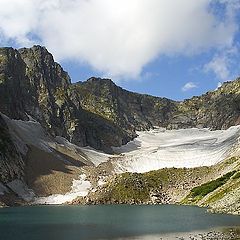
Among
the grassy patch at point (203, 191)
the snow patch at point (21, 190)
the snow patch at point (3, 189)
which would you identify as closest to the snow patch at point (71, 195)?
the snow patch at point (21, 190)

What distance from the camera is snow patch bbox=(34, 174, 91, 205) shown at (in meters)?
165

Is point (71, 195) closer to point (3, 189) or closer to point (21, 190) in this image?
point (21, 190)

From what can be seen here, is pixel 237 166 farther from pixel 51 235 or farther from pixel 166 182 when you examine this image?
pixel 51 235

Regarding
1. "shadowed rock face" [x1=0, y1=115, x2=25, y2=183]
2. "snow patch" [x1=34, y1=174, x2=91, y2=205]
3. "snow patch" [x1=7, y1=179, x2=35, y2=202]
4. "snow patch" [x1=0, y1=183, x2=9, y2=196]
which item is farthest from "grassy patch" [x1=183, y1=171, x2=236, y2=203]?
"shadowed rock face" [x1=0, y1=115, x2=25, y2=183]

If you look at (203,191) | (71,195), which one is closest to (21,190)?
(71,195)

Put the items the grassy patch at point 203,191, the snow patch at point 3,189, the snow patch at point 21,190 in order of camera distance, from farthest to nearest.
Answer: the snow patch at point 21,190
the snow patch at point 3,189
the grassy patch at point 203,191

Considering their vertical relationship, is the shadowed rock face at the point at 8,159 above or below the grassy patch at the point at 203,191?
above

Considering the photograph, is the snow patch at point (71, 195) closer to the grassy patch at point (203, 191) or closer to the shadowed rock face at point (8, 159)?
the shadowed rock face at point (8, 159)

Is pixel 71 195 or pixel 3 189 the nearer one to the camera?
pixel 3 189

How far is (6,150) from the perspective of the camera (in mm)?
183625

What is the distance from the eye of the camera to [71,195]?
171 metres

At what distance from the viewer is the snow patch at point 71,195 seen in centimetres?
16475

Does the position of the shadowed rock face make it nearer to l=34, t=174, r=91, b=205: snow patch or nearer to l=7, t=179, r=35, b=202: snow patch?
l=7, t=179, r=35, b=202: snow patch

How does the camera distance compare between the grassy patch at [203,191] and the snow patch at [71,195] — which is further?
the snow patch at [71,195]
